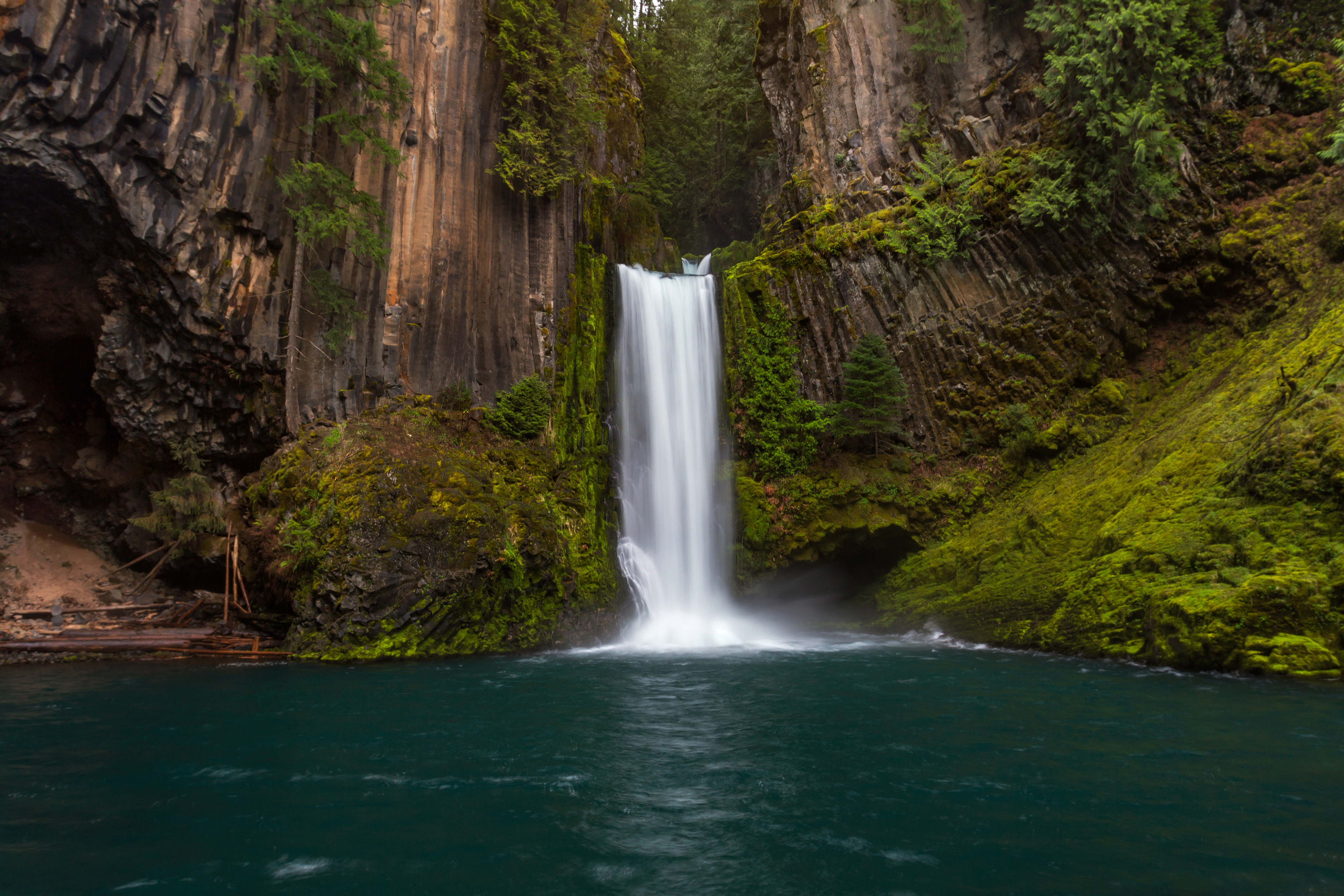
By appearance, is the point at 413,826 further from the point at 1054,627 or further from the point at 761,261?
the point at 761,261

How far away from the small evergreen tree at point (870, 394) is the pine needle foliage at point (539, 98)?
10.4 metres

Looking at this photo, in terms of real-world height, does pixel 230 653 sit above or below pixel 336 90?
below

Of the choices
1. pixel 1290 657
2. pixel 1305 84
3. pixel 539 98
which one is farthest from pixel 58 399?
pixel 1305 84

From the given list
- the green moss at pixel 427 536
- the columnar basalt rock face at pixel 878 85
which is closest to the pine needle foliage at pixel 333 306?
the green moss at pixel 427 536

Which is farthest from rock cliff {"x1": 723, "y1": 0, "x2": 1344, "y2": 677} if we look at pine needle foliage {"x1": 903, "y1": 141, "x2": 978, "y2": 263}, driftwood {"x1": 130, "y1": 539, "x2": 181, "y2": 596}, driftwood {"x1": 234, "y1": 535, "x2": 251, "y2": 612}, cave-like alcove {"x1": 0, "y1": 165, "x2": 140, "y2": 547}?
cave-like alcove {"x1": 0, "y1": 165, "x2": 140, "y2": 547}

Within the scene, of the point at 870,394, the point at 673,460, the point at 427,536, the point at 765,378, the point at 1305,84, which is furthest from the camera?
the point at 765,378

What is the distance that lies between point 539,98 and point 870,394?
1336 cm

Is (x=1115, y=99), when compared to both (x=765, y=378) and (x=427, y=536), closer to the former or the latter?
(x=765, y=378)

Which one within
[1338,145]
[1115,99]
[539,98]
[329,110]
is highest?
[539,98]

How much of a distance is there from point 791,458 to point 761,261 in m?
6.60

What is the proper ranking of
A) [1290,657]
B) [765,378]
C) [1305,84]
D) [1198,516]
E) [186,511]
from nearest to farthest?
1. [1290,657]
2. [1198,516]
3. [186,511]
4. [1305,84]
5. [765,378]

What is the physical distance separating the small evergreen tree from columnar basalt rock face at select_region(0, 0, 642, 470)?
28.5 feet

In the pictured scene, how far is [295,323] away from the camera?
51.4 ft

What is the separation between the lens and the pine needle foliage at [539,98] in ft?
64.4
